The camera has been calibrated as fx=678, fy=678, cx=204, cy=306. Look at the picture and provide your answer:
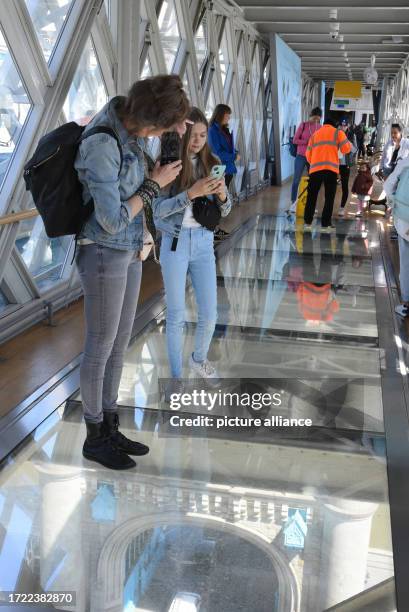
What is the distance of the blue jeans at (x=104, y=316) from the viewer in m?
2.71

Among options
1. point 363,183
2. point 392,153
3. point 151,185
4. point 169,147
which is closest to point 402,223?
point 169,147

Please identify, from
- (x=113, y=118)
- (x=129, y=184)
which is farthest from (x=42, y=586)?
(x=113, y=118)

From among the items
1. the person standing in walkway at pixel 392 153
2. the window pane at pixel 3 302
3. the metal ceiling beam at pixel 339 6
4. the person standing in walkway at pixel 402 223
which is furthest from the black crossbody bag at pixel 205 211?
the metal ceiling beam at pixel 339 6

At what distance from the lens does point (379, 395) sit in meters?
4.02

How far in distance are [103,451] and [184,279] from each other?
1.10 m

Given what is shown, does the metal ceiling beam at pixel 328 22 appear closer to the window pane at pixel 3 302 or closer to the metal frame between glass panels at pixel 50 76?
the metal frame between glass panels at pixel 50 76

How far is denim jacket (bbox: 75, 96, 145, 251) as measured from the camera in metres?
2.50

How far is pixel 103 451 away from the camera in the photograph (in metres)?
3.04

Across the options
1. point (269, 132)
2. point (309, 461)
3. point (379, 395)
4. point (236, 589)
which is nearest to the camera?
point (236, 589)

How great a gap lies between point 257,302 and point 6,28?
2.96 meters

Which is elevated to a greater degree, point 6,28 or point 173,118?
point 6,28

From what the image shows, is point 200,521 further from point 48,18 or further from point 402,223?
point 48,18

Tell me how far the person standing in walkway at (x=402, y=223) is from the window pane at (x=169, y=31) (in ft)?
15.1

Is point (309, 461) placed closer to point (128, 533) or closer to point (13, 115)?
point (128, 533)
